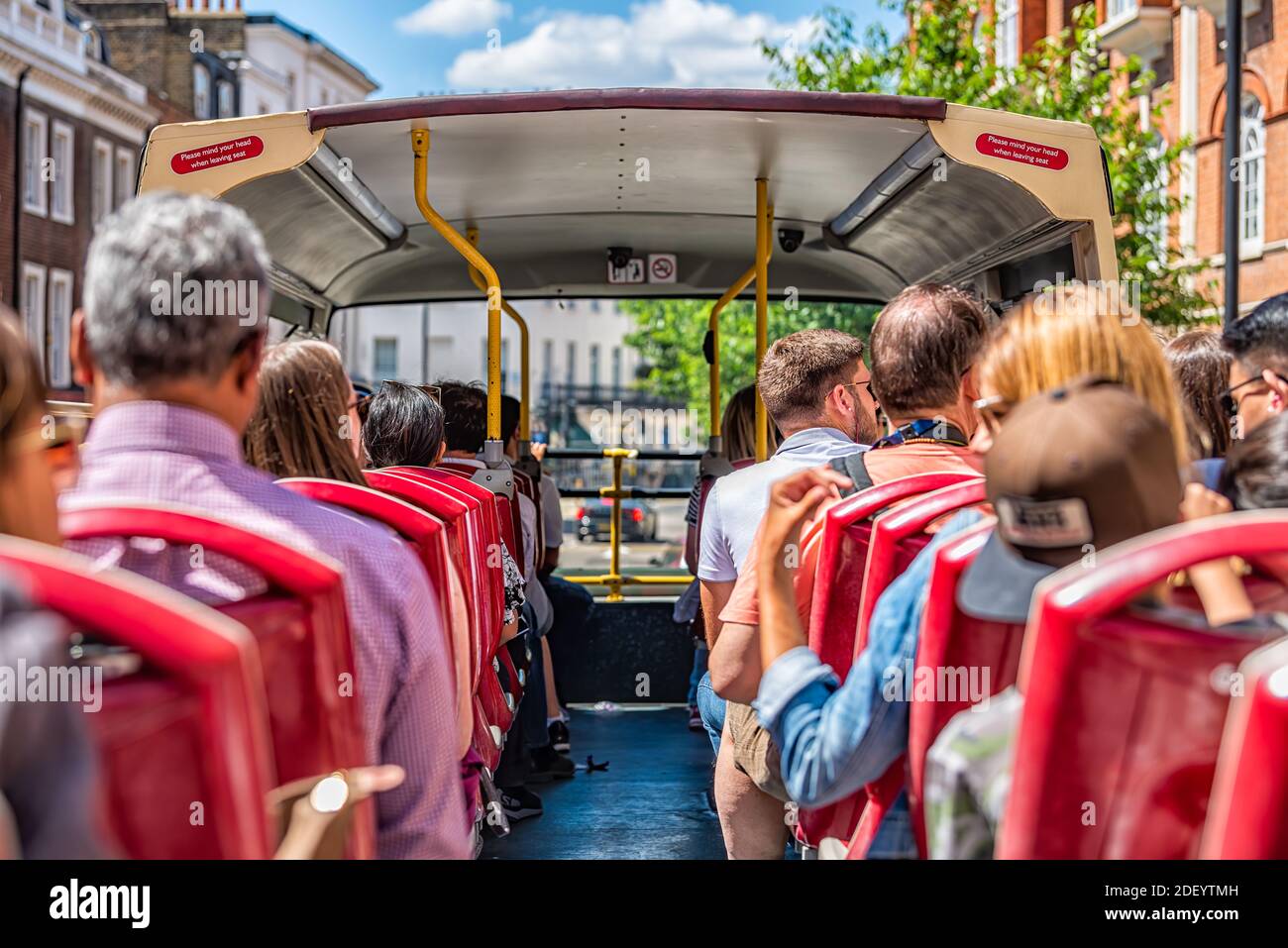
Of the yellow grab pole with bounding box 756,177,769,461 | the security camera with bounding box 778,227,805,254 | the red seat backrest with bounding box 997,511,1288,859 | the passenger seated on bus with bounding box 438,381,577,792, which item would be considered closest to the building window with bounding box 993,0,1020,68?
the security camera with bounding box 778,227,805,254

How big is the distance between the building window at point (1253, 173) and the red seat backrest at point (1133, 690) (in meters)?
24.2

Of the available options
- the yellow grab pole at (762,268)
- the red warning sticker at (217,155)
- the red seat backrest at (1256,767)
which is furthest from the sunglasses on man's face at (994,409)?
the yellow grab pole at (762,268)

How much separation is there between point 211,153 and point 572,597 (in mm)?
3687

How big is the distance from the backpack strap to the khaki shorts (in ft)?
2.61

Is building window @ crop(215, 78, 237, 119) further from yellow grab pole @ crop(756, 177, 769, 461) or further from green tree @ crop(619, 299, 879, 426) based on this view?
yellow grab pole @ crop(756, 177, 769, 461)

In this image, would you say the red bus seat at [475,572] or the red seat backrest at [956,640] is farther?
the red bus seat at [475,572]

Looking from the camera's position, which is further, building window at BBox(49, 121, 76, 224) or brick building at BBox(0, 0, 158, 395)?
building window at BBox(49, 121, 76, 224)

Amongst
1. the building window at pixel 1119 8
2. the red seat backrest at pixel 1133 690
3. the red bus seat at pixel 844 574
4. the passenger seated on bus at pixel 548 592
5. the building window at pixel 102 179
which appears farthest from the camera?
the building window at pixel 102 179

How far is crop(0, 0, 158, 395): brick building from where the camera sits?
33594 millimetres

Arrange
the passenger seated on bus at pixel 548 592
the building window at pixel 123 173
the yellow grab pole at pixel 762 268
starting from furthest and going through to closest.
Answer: the building window at pixel 123 173 → the passenger seated on bus at pixel 548 592 → the yellow grab pole at pixel 762 268

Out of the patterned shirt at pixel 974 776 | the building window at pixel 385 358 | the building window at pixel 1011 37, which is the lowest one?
the patterned shirt at pixel 974 776

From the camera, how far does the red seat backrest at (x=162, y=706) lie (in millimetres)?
1452

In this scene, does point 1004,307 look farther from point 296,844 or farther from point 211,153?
point 296,844

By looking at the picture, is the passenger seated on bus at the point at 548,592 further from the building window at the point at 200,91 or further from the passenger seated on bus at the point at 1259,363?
the building window at the point at 200,91
